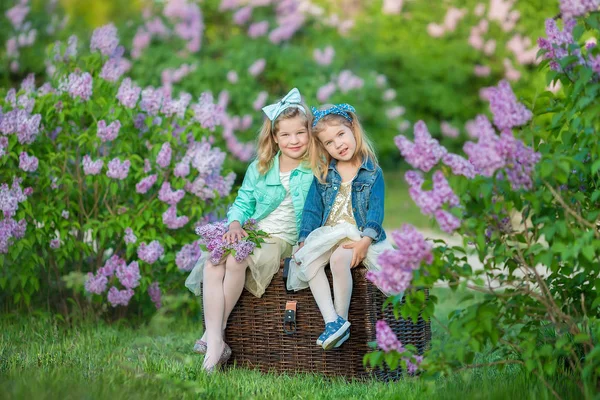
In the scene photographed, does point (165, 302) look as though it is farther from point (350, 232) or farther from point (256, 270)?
point (350, 232)

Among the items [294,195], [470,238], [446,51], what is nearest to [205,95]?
[294,195]

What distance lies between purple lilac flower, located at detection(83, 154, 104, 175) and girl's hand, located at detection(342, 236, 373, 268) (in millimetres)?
1601

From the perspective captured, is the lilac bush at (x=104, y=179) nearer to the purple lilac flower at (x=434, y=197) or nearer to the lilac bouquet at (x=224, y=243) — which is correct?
the lilac bouquet at (x=224, y=243)

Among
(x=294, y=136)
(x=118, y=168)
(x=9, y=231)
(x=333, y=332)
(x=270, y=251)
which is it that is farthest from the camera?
(x=118, y=168)

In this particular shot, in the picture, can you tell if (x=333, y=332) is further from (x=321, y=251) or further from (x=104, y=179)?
(x=104, y=179)

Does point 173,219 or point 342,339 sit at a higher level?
point 173,219

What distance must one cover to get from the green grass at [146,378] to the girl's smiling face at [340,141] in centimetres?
102

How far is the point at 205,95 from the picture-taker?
5.04 metres

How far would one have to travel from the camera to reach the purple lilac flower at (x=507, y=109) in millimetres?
2582

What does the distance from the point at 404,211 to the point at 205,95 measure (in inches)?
234

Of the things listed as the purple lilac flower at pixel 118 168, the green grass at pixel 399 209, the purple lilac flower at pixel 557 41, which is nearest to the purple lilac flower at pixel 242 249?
the purple lilac flower at pixel 118 168

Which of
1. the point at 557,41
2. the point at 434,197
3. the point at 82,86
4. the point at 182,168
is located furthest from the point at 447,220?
the point at 82,86

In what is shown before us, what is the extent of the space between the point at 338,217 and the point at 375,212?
0.21 m

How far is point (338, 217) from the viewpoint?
4.01 m
